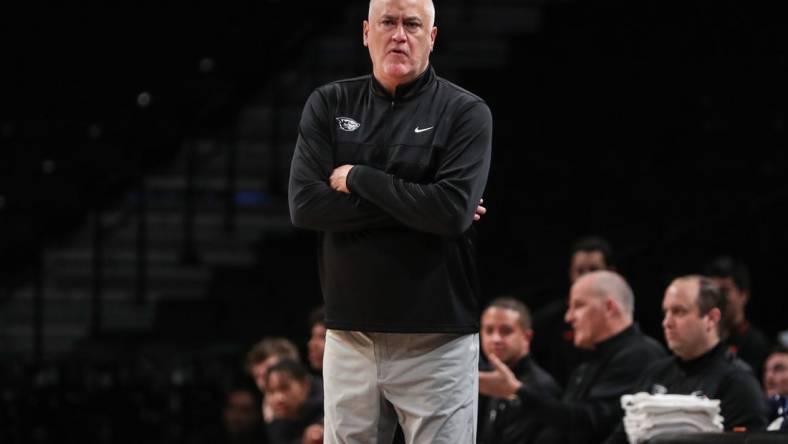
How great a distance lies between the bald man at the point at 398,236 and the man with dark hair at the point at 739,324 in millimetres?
3683

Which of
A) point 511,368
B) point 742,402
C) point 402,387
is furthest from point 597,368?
point 402,387

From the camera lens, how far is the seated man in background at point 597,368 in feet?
21.8

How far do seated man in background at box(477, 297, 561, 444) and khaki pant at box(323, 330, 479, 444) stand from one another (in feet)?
9.17

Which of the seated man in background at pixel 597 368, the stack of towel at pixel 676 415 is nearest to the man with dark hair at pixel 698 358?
the seated man in background at pixel 597 368

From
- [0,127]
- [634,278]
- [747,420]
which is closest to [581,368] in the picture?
[747,420]

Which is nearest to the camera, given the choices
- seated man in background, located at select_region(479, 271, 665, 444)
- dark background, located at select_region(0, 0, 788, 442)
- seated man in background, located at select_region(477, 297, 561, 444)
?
seated man in background, located at select_region(479, 271, 665, 444)

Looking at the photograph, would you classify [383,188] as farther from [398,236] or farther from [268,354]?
[268,354]

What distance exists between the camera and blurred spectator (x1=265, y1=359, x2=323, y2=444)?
759cm

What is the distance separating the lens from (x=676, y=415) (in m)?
5.64

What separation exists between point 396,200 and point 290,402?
142 inches

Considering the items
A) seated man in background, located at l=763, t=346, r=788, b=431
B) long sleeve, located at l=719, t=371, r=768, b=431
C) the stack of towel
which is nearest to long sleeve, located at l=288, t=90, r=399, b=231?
the stack of towel

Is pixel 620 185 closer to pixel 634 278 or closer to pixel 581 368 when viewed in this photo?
pixel 634 278

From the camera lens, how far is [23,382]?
1021 cm

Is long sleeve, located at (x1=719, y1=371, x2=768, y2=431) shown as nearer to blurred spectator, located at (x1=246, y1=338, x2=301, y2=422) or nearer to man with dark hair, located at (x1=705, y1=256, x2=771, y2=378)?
man with dark hair, located at (x1=705, y1=256, x2=771, y2=378)
